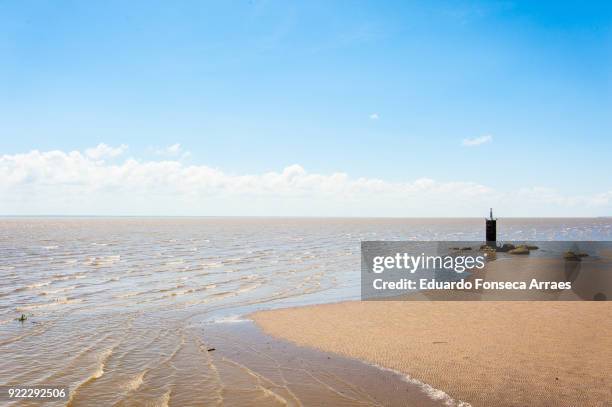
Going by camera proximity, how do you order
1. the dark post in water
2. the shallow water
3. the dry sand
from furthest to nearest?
1. the dark post in water
2. the shallow water
3. the dry sand

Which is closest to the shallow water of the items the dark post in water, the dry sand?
the dry sand

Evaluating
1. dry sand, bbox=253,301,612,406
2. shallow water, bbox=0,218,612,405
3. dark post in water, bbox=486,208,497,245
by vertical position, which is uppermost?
dark post in water, bbox=486,208,497,245

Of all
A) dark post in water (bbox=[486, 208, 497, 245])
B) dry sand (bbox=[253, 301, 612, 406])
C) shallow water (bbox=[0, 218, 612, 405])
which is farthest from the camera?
dark post in water (bbox=[486, 208, 497, 245])

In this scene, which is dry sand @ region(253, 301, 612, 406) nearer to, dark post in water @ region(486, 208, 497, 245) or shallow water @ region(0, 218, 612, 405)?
shallow water @ region(0, 218, 612, 405)

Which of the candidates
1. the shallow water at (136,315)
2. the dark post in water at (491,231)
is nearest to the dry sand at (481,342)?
the shallow water at (136,315)

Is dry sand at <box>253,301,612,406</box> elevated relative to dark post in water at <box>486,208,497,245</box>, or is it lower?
lower

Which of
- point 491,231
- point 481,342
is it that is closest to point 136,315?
point 481,342

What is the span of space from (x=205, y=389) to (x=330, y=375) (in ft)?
9.57

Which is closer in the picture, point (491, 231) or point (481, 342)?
point (481, 342)

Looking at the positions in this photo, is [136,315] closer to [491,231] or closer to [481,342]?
[481,342]

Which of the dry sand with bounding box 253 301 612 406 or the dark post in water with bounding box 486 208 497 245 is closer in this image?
the dry sand with bounding box 253 301 612 406

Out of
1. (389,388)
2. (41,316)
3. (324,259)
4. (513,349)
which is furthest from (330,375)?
(324,259)

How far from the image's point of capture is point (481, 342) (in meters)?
12.4

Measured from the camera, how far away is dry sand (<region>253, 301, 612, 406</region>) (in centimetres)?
907
